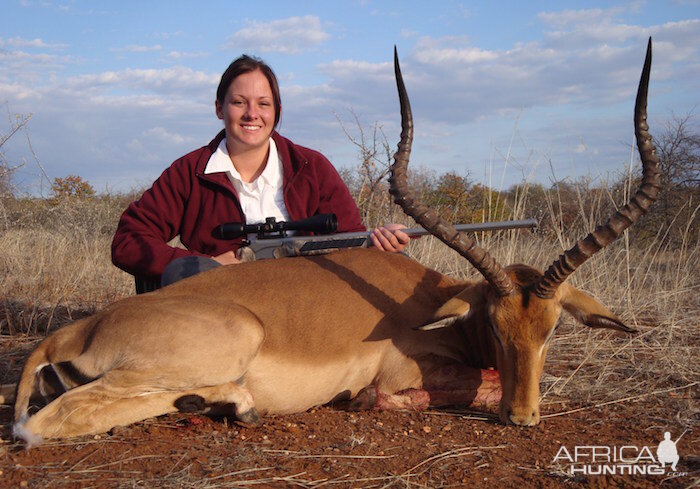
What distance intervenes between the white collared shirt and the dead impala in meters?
1.09

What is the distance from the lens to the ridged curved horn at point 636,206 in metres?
4.07

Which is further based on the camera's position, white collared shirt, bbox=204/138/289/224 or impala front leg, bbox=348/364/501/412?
white collared shirt, bbox=204/138/289/224

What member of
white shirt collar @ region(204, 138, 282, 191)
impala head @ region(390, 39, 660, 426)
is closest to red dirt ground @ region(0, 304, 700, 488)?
impala head @ region(390, 39, 660, 426)

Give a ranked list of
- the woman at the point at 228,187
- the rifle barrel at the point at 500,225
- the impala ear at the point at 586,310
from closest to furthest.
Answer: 1. the impala ear at the point at 586,310
2. the rifle barrel at the point at 500,225
3. the woman at the point at 228,187

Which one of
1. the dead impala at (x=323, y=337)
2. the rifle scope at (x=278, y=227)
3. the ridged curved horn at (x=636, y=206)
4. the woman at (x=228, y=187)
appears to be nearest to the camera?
the dead impala at (x=323, y=337)

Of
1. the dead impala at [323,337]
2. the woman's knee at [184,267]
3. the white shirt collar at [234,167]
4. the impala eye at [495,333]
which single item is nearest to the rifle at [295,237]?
the dead impala at [323,337]

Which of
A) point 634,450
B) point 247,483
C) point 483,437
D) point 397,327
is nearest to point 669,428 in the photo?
point 634,450

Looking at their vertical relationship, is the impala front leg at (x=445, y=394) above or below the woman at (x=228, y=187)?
below

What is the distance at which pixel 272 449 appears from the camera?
3.75m

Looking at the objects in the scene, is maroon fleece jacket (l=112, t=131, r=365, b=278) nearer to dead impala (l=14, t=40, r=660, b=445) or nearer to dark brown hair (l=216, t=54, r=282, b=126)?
dark brown hair (l=216, t=54, r=282, b=126)

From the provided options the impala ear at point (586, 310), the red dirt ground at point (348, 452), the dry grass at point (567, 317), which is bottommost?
the red dirt ground at point (348, 452)

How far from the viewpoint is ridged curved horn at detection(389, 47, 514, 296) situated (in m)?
4.22

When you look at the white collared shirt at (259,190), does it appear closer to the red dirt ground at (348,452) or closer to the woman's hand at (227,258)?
the woman's hand at (227,258)

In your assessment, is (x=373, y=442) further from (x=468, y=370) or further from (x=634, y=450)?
(x=634, y=450)
